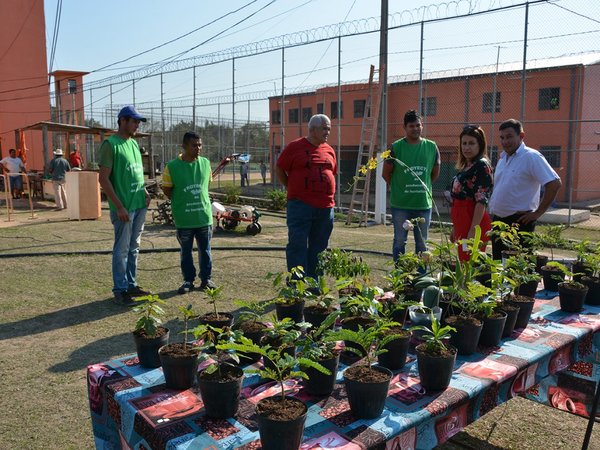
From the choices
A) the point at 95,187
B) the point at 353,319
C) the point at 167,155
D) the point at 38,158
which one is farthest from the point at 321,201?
the point at 167,155

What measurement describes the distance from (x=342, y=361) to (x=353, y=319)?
22cm

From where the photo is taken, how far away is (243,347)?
5.28ft

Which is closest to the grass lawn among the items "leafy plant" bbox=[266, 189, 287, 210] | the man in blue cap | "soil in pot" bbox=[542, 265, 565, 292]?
the man in blue cap

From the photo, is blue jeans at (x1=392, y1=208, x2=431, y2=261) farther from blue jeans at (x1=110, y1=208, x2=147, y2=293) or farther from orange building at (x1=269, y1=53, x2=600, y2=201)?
orange building at (x1=269, y1=53, x2=600, y2=201)

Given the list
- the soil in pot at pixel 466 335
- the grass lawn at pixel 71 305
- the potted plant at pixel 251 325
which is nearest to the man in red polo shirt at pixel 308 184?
the grass lawn at pixel 71 305

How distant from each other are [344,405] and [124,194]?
11.6 ft

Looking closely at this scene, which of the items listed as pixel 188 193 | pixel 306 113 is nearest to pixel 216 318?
pixel 188 193

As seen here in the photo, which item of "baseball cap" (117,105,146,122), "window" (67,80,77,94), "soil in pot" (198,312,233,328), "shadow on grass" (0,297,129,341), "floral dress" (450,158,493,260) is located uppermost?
"window" (67,80,77,94)

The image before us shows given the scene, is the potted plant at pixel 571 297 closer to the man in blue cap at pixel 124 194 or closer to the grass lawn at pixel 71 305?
the grass lawn at pixel 71 305

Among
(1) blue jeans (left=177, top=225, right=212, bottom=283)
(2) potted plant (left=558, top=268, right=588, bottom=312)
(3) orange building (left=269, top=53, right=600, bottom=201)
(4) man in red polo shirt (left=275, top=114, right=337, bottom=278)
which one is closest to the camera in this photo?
(2) potted plant (left=558, top=268, right=588, bottom=312)

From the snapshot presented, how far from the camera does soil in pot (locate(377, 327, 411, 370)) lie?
75.2 inches

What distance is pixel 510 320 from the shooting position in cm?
228

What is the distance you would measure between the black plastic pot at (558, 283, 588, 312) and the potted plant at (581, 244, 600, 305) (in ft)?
0.40

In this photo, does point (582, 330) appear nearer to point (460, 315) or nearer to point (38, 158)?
point (460, 315)
